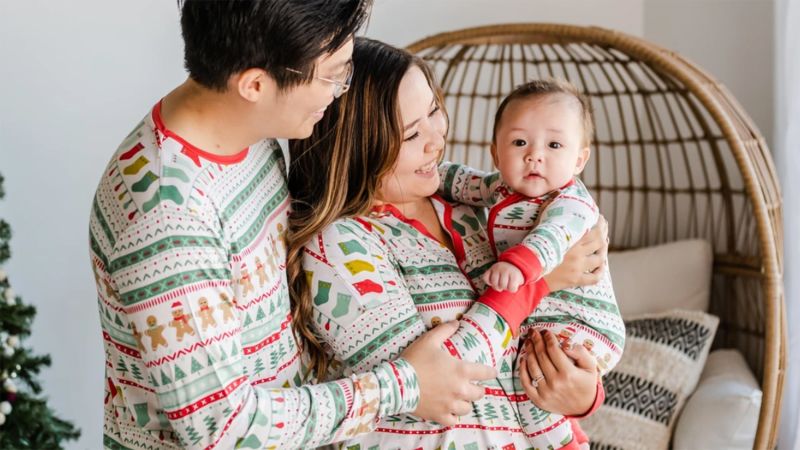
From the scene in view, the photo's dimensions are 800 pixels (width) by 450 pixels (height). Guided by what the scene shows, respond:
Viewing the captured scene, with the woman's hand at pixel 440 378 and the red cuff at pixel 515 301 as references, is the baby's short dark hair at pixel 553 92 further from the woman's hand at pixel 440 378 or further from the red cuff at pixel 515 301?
the woman's hand at pixel 440 378

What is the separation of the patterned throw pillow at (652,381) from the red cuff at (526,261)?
1.33m

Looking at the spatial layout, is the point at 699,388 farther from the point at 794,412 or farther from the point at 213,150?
the point at 213,150

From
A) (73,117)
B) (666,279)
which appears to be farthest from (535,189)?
(73,117)

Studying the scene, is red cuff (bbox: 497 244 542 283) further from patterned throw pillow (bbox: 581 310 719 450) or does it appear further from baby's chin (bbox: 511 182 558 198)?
patterned throw pillow (bbox: 581 310 719 450)

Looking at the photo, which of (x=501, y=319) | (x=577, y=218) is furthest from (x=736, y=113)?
(x=501, y=319)

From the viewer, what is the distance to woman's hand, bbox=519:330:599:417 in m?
1.52

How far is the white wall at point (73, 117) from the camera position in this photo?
105 inches

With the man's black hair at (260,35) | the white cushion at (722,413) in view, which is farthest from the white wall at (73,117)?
the man's black hair at (260,35)

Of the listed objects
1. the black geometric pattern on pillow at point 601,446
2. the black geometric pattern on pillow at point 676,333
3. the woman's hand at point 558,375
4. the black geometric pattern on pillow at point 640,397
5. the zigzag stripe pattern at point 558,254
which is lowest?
the black geometric pattern on pillow at point 601,446

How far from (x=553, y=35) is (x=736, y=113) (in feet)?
1.94

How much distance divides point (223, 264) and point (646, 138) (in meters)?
2.43

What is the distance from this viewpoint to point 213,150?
131 centimetres

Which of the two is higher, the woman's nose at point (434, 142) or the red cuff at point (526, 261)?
the woman's nose at point (434, 142)

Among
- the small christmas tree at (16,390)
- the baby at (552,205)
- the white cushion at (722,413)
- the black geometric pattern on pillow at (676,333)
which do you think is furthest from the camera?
the black geometric pattern on pillow at (676,333)
